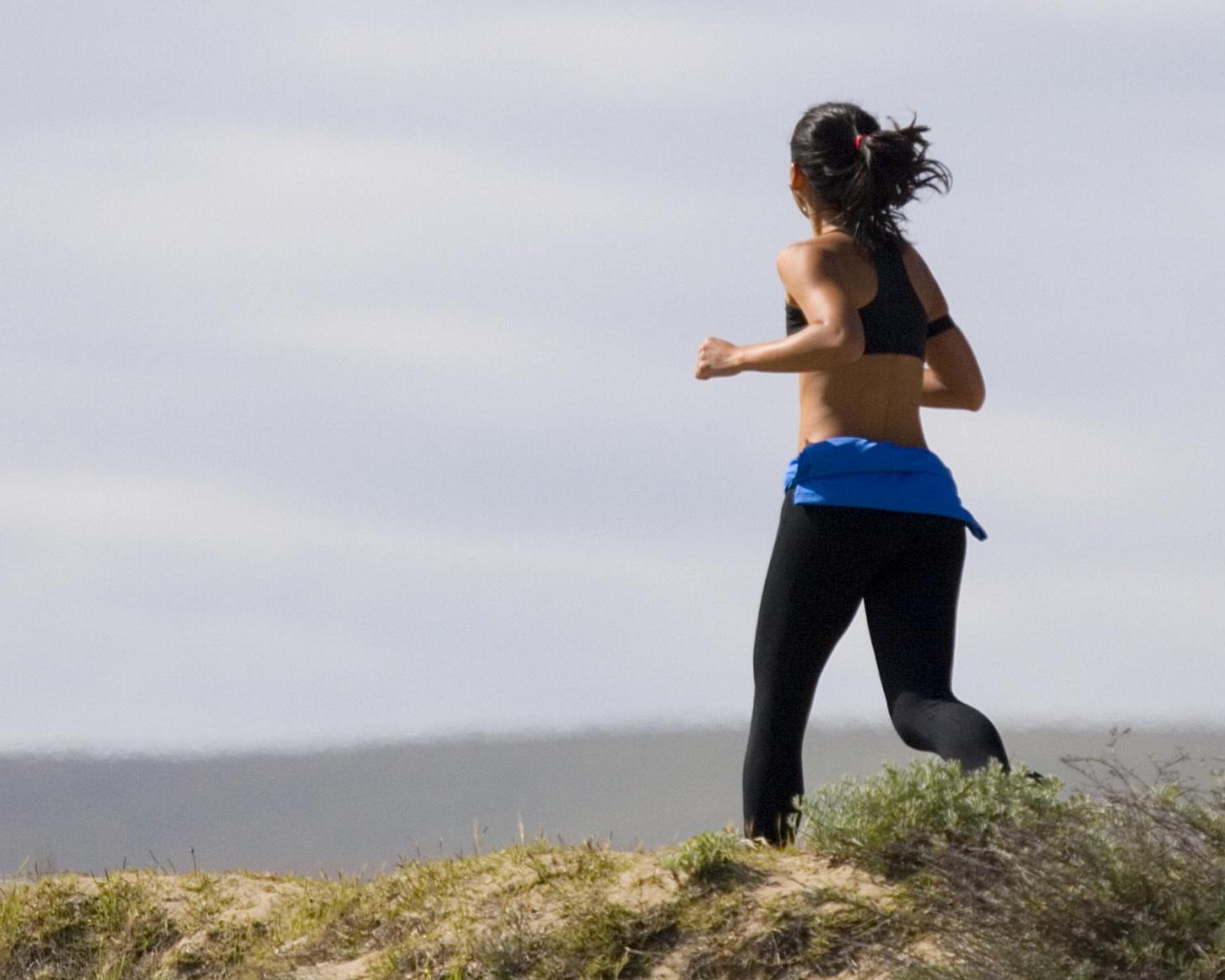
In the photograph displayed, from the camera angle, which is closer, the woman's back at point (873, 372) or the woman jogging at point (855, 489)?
the woman jogging at point (855, 489)

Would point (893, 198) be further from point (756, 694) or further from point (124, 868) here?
point (124, 868)

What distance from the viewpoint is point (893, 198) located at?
211 inches

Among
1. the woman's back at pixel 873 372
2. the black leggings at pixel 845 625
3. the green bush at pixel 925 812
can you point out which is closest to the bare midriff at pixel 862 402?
the woman's back at pixel 873 372

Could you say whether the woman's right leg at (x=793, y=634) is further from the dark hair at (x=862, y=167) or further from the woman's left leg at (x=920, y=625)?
the dark hair at (x=862, y=167)

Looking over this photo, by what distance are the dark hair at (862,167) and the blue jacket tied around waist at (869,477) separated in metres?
0.69

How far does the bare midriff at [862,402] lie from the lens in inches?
203

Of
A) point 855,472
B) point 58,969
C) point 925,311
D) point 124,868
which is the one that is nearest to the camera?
point 855,472

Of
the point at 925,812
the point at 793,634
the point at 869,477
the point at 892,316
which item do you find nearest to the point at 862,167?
the point at 892,316

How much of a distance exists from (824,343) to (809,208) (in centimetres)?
73

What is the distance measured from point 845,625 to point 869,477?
19.6 inches

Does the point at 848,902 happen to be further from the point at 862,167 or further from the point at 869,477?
the point at 862,167

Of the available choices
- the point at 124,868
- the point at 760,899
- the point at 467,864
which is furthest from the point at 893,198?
the point at 124,868

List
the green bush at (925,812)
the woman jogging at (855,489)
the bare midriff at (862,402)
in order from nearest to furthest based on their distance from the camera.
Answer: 1. the green bush at (925,812)
2. the woman jogging at (855,489)
3. the bare midriff at (862,402)

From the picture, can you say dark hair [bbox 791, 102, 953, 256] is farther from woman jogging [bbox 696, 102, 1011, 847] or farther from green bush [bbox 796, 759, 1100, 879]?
green bush [bbox 796, 759, 1100, 879]
